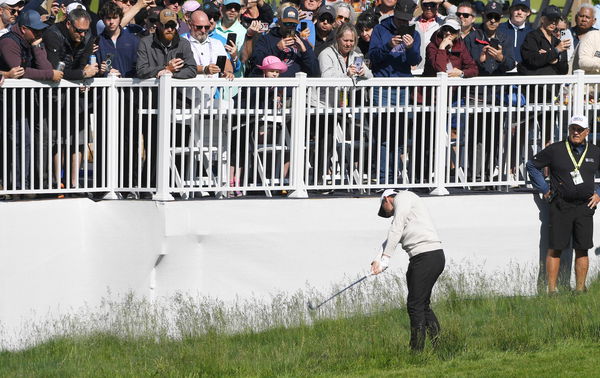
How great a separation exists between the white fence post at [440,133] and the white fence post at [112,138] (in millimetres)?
3765

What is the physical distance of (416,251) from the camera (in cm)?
1495

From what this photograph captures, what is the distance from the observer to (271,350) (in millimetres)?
15422

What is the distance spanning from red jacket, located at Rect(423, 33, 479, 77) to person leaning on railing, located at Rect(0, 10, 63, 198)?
459 centimetres

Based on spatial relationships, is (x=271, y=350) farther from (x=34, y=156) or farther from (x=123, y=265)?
(x=34, y=156)

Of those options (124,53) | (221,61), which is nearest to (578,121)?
(221,61)

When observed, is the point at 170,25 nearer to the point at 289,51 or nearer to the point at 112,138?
the point at 112,138

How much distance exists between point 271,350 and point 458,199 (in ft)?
11.2

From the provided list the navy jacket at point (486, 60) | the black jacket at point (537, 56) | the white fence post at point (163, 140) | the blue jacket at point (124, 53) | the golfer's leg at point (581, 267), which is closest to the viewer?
the white fence post at point (163, 140)

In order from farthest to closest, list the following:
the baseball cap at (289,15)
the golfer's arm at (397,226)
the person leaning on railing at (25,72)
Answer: the baseball cap at (289,15)
the person leaning on railing at (25,72)
the golfer's arm at (397,226)

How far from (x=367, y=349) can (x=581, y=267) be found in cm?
405

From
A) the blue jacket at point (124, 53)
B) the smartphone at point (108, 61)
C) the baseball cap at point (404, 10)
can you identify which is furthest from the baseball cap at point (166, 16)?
the baseball cap at point (404, 10)

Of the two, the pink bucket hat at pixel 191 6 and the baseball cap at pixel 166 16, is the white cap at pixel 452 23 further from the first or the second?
the baseball cap at pixel 166 16

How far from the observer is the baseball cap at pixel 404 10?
17922mm

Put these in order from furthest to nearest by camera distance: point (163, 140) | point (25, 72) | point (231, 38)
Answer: point (231, 38) → point (163, 140) → point (25, 72)
